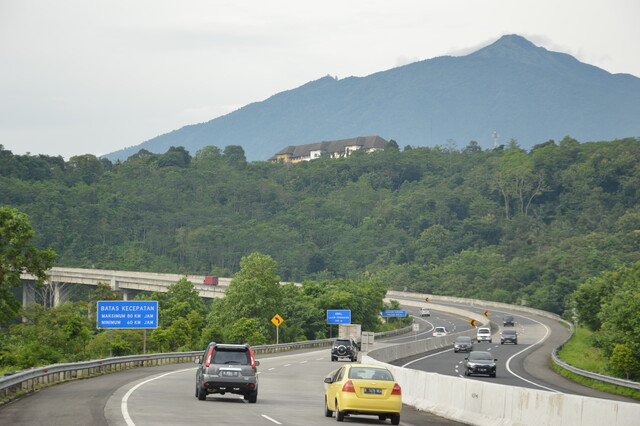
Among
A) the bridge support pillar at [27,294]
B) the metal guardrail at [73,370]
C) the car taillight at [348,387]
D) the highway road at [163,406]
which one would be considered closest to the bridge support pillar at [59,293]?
the bridge support pillar at [27,294]

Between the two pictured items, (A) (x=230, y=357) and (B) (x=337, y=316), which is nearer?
(A) (x=230, y=357)

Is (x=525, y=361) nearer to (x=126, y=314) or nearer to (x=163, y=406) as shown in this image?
(x=126, y=314)

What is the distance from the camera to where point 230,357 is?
27609 mm

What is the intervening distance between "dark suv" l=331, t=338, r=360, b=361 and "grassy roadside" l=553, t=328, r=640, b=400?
13.2 metres

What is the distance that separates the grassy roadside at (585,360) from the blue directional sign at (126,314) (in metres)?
25.0

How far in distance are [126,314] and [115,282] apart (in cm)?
10989

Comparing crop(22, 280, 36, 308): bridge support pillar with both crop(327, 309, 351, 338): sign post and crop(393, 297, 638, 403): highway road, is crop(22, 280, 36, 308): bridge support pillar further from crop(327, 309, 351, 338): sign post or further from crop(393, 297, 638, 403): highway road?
crop(327, 309, 351, 338): sign post

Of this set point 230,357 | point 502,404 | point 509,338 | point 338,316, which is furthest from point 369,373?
point 338,316

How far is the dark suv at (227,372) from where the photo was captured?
89.1 ft

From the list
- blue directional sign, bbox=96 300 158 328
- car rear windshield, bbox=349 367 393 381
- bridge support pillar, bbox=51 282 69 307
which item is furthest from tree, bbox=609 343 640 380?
bridge support pillar, bbox=51 282 69 307

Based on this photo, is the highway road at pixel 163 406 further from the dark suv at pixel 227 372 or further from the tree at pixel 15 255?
the tree at pixel 15 255

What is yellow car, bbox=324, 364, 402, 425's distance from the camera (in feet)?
73.6

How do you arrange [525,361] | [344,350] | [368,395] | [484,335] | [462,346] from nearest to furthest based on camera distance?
[368,395], [344,350], [525,361], [462,346], [484,335]

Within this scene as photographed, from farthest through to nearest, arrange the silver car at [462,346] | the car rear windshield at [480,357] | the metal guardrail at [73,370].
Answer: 1. the silver car at [462,346]
2. the car rear windshield at [480,357]
3. the metal guardrail at [73,370]
